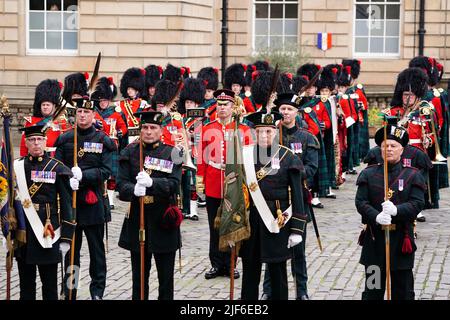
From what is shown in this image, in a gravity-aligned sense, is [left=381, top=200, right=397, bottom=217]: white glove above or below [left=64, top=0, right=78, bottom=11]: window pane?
below

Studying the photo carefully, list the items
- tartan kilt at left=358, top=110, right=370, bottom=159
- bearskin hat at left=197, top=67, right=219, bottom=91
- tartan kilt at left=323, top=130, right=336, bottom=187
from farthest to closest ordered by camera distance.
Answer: tartan kilt at left=358, top=110, right=370, bottom=159 < bearskin hat at left=197, top=67, right=219, bottom=91 < tartan kilt at left=323, top=130, right=336, bottom=187

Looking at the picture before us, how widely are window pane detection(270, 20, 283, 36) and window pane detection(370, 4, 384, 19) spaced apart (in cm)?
233

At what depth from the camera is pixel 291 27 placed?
28.2 metres

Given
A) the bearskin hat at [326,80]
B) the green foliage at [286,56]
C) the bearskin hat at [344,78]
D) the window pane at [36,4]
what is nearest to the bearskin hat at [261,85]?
the bearskin hat at [326,80]

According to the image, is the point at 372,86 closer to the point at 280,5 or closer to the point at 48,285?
the point at 280,5

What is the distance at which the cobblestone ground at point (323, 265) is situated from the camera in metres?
9.81

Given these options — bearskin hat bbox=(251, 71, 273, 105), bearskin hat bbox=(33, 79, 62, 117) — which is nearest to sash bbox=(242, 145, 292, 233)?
bearskin hat bbox=(33, 79, 62, 117)

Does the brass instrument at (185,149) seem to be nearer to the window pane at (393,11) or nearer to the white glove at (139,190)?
the white glove at (139,190)

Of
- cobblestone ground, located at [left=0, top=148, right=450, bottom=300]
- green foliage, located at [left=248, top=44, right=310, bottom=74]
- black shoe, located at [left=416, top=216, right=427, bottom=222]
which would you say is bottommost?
cobblestone ground, located at [left=0, top=148, right=450, bottom=300]

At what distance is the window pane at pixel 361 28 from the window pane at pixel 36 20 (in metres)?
8.29

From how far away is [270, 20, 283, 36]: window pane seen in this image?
28.3 meters

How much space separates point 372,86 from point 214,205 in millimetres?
17497

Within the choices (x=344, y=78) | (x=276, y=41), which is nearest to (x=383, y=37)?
(x=276, y=41)

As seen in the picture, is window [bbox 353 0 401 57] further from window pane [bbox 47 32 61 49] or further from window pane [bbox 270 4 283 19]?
window pane [bbox 47 32 61 49]
